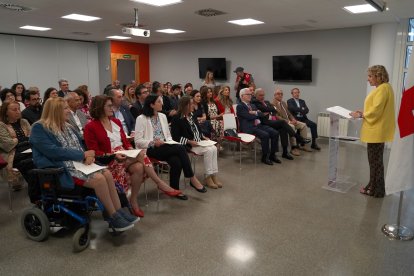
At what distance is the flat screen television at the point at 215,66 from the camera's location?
9.96m

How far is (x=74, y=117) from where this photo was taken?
4.38m

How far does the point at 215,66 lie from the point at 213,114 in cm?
451

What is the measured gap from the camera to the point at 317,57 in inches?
322

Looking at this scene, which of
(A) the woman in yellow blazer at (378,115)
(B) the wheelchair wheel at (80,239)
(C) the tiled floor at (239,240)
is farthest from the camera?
(A) the woman in yellow blazer at (378,115)

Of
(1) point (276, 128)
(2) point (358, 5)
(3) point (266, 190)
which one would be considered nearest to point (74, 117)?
(3) point (266, 190)

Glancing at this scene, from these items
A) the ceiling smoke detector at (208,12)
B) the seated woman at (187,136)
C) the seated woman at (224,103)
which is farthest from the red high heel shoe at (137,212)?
the ceiling smoke detector at (208,12)

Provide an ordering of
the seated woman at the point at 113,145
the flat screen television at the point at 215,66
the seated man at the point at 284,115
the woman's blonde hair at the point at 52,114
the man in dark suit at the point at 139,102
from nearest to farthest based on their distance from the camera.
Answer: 1. the woman's blonde hair at the point at 52,114
2. the seated woman at the point at 113,145
3. the man in dark suit at the point at 139,102
4. the seated man at the point at 284,115
5. the flat screen television at the point at 215,66

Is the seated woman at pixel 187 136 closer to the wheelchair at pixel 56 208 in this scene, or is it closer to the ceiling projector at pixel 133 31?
the wheelchair at pixel 56 208

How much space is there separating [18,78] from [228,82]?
6.42 meters

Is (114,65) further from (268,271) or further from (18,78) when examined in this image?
(268,271)

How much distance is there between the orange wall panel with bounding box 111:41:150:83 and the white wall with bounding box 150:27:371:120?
2482 millimetres

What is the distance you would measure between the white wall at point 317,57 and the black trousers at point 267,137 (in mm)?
3029

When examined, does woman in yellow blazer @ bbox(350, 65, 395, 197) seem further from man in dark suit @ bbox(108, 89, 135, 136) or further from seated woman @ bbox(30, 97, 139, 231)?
man in dark suit @ bbox(108, 89, 135, 136)

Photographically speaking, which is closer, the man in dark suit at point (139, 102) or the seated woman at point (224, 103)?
the man in dark suit at point (139, 102)
